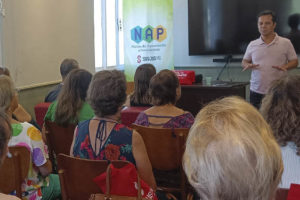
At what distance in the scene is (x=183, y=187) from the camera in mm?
2625

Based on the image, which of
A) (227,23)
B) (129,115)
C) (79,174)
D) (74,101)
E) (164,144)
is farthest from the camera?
(227,23)

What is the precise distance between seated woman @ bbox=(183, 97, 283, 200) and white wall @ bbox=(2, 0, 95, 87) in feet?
12.1

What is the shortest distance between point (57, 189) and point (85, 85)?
831mm

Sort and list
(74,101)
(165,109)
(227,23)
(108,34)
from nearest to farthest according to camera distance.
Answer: (165,109), (74,101), (227,23), (108,34)

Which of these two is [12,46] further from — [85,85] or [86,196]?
[86,196]

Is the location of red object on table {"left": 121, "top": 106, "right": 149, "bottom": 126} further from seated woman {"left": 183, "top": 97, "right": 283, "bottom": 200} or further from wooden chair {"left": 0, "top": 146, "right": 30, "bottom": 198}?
seated woman {"left": 183, "top": 97, "right": 283, "bottom": 200}

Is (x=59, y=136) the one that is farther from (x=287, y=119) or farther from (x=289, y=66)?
(x=289, y=66)

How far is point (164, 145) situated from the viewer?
8.04 ft

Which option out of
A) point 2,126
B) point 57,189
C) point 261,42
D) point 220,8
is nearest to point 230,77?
point 220,8

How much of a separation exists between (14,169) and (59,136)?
85 cm

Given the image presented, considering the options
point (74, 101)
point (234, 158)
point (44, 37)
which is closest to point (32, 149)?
point (74, 101)

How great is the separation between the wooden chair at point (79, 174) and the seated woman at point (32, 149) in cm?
31

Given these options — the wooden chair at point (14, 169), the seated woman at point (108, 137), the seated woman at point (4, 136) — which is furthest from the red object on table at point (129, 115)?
the seated woman at point (4, 136)

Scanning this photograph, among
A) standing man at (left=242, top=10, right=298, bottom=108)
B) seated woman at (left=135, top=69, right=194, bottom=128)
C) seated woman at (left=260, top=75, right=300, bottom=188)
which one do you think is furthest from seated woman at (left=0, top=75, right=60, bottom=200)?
standing man at (left=242, top=10, right=298, bottom=108)
